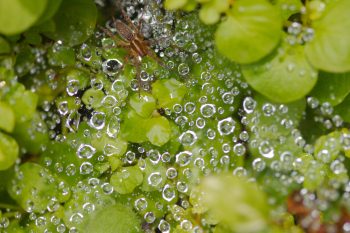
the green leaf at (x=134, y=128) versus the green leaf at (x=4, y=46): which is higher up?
the green leaf at (x=4, y=46)

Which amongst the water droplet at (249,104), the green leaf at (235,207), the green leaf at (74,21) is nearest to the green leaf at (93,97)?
the green leaf at (74,21)

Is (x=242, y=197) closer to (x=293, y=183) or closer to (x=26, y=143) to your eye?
(x=293, y=183)

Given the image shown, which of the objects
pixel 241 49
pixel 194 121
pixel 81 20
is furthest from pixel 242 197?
pixel 81 20

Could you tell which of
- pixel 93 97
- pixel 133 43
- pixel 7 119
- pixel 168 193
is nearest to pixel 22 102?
pixel 7 119

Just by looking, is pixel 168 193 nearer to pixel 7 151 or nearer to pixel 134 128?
pixel 134 128

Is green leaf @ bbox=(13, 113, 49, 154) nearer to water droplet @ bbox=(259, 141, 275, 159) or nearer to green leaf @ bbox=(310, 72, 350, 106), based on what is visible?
water droplet @ bbox=(259, 141, 275, 159)

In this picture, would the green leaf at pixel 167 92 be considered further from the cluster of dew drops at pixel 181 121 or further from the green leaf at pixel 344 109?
the green leaf at pixel 344 109
